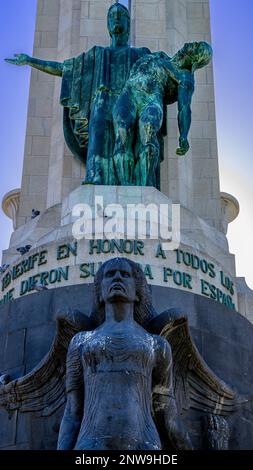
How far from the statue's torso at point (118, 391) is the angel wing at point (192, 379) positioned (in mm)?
1129

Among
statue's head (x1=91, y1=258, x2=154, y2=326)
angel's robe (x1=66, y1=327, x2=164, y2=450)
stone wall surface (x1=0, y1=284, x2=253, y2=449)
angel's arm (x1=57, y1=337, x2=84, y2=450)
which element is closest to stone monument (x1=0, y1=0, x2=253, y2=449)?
stone wall surface (x1=0, y1=284, x2=253, y2=449)

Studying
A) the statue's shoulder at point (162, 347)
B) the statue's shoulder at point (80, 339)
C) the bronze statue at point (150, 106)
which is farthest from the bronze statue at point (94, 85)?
the statue's shoulder at point (162, 347)

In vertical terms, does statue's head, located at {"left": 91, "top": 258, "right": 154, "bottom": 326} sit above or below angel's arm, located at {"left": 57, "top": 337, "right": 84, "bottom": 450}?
above

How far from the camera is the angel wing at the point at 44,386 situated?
11148 mm

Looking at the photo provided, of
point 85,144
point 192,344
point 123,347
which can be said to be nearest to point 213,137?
point 85,144

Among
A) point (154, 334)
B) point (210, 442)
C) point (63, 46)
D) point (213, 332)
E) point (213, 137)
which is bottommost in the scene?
point (210, 442)

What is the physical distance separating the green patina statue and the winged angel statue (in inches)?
207

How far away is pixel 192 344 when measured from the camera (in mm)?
11227

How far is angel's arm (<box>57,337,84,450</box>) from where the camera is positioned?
9.48 m

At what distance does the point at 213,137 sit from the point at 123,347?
11.5 m

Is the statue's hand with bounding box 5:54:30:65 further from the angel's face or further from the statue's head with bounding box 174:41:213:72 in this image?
the angel's face

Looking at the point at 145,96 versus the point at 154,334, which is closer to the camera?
the point at 154,334

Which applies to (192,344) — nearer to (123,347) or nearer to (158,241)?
(123,347)

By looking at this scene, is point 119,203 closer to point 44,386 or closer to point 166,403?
point 44,386
